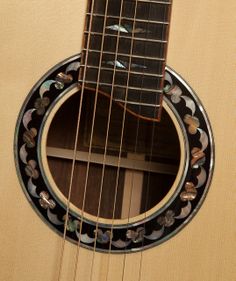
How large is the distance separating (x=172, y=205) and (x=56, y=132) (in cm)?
25

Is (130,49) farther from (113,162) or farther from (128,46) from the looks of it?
(113,162)

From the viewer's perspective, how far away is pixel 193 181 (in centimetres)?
77

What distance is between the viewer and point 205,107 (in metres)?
0.78

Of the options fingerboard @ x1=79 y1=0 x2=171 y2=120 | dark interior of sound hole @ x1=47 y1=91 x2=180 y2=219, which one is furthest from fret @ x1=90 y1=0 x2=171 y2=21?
dark interior of sound hole @ x1=47 y1=91 x2=180 y2=219

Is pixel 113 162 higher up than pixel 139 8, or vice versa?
pixel 139 8

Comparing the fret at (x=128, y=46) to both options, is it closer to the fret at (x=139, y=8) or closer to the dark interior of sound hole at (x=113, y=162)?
the fret at (x=139, y=8)

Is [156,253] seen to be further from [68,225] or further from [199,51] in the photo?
[199,51]

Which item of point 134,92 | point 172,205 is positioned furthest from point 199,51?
point 172,205

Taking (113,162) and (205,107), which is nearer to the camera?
(205,107)

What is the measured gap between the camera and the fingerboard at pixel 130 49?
0.78 metres

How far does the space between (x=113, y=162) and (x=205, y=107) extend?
7.9 inches

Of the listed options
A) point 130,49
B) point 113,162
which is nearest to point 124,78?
point 130,49

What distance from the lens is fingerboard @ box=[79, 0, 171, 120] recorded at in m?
0.78

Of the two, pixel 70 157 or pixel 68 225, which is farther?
pixel 70 157
